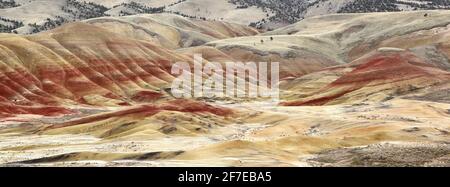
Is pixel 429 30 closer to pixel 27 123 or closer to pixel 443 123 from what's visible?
pixel 443 123

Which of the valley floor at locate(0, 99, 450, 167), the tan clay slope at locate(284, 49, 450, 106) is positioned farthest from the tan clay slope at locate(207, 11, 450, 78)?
the valley floor at locate(0, 99, 450, 167)

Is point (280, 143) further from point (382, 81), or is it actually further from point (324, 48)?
point (324, 48)

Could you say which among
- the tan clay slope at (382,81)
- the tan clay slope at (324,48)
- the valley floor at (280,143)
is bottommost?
the tan clay slope at (324,48)

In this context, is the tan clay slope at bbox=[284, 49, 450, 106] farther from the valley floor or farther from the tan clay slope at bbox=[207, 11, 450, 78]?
the tan clay slope at bbox=[207, 11, 450, 78]

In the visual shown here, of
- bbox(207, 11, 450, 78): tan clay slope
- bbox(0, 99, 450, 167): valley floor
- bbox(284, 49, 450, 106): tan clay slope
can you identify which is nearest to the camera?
bbox(0, 99, 450, 167): valley floor

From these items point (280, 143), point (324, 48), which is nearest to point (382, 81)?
point (280, 143)

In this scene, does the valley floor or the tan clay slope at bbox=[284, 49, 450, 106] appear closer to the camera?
the valley floor

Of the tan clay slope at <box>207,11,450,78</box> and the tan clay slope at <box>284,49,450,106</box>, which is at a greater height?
the tan clay slope at <box>284,49,450,106</box>

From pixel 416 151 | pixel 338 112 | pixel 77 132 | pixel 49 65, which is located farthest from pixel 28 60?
pixel 416 151

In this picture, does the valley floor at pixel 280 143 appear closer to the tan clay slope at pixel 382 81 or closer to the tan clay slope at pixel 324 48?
the tan clay slope at pixel 382 81

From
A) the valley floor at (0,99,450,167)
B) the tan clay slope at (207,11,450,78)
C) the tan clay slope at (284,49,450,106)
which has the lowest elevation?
the tan clay slope at (207,11,450,78)

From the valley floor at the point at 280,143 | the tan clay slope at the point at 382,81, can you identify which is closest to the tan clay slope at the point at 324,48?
the tan clay slope at the point at 382,81
